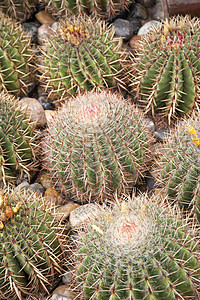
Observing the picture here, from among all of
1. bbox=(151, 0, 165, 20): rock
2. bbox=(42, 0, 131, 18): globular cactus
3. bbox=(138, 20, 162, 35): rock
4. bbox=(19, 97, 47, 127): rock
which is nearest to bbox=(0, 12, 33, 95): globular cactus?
bbox=(19, 97, 47, 127): rock

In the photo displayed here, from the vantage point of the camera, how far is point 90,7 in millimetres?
3898

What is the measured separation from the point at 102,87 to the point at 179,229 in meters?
1.54

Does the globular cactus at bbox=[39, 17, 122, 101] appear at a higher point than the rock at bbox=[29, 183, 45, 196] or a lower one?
higher

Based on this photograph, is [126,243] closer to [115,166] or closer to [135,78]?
[115,166]

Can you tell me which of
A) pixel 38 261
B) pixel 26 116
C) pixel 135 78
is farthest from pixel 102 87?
pixel 38 261

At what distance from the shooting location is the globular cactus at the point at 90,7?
12.7 feet

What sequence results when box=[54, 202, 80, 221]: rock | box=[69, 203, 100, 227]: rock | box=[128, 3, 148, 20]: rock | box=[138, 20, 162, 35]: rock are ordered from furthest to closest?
box=[128, 3, 148, 20]: rock, box=[138, 20, 162, 35]: rock, box=[54, 202, 80, 221]: rock, box=[69, 203, 100, 227]: rock

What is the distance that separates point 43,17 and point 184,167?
2.59m

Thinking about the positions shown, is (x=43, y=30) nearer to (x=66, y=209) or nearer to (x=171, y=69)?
→ (x=171, y=69)

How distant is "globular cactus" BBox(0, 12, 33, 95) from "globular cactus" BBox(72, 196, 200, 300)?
1.75 m

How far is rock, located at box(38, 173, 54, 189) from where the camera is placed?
10.9 ft

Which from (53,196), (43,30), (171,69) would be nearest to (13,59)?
(43,30)

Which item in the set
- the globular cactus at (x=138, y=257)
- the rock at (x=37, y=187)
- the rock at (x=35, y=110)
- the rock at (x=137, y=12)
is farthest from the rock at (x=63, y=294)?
the rock at (x=137, y=12)

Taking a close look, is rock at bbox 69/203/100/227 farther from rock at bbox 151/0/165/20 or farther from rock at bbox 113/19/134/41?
rock at bbox 151/0/165/20
